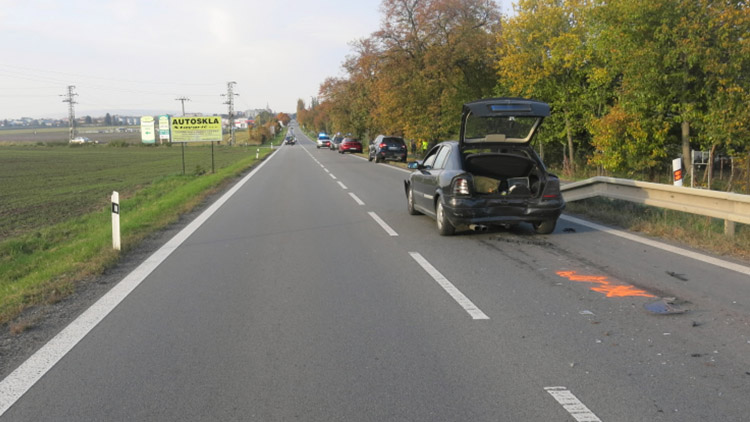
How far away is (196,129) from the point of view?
110ft

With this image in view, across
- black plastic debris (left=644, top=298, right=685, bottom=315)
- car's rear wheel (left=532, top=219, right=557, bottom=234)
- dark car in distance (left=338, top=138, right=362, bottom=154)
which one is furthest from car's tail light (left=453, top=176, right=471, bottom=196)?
dark car in distance (left=338, top=138, right=362, bottom=154)

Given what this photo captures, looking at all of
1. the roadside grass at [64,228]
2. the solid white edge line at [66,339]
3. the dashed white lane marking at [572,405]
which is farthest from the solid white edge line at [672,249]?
the roadside grass at [64,228]

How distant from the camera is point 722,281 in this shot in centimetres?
629

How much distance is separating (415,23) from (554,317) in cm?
3231

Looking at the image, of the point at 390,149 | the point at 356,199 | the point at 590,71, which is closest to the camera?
the point at 356,199

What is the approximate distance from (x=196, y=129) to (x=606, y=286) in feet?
99.6

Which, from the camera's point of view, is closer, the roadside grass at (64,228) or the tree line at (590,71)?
the roadside grass at (64,228)

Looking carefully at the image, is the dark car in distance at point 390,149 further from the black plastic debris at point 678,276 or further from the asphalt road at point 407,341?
the black plastic debris at point 678,276

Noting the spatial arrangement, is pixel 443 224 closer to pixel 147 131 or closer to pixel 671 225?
pixel 671 225

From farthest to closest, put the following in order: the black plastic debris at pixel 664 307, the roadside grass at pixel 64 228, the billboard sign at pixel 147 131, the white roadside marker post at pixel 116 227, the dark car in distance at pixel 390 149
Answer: the billboard sign at pixel 147 131 < the dark car in distance at pixel 390 149 < the white roadside marker post at pixel 116 227 < the roadside grass at pixel 64 228 < the black plastic debris at pixel 664 307

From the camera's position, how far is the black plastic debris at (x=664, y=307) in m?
5.28

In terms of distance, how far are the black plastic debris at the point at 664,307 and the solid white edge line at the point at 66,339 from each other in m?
4.75

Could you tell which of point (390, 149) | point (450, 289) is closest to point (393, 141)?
point (390, 149)

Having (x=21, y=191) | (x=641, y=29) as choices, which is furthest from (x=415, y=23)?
(x=21, y=191)
